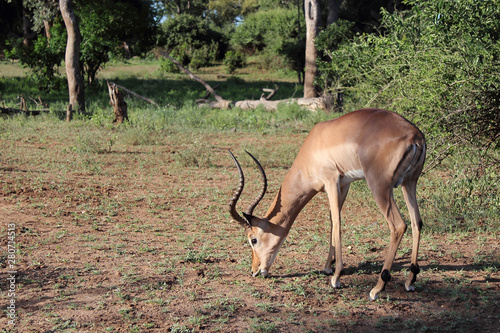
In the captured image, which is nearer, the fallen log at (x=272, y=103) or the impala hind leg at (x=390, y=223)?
the impala hind leg at (x=390, y=223)

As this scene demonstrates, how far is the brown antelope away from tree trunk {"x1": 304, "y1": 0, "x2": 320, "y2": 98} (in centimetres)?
1202

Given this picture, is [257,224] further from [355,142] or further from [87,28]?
[87,28]

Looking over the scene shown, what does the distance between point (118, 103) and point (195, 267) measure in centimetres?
823

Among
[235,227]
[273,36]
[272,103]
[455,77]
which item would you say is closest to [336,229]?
[235,227]

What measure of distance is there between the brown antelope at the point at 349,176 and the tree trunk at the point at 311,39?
12023mm

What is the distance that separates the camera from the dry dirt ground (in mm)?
3590

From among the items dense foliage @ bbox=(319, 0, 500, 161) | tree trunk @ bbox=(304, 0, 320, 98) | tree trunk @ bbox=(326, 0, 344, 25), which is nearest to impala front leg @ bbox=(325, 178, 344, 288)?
dense foliage @ bbox=(319, 0, 500, 161)

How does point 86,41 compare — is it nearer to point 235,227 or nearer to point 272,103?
point 272,103

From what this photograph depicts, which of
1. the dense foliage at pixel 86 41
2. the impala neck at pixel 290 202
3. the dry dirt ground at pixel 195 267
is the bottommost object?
the dry dirt ground at pixel 195 267

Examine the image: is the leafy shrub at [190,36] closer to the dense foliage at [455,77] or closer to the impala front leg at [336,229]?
the dense foliage at [455,77]

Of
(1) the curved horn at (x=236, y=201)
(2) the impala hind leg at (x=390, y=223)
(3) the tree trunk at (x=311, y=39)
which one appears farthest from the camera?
(3) the tree trunk at (x=311, y=39)

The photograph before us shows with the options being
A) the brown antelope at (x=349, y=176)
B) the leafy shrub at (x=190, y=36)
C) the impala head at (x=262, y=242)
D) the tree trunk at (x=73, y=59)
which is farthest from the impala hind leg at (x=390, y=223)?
the leafy shrub at (x=190, y=36)

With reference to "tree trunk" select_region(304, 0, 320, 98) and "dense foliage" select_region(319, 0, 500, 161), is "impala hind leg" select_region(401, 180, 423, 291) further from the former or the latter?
"tree trunk" select_region(304, 0, 320, 98)

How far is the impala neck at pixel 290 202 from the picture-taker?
4336 mm
